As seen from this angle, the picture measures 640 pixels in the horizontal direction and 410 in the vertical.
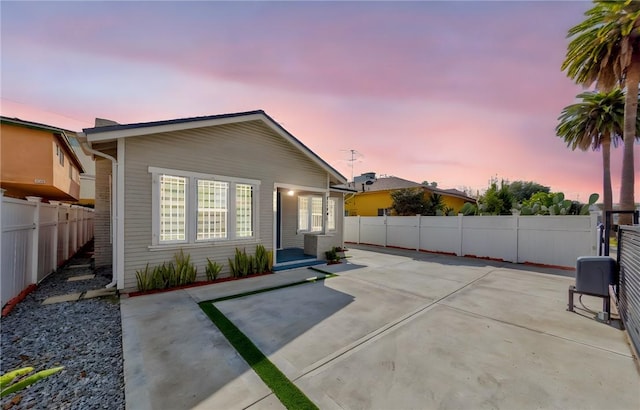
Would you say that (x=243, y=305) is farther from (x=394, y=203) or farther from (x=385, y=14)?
(x=394, y=203)

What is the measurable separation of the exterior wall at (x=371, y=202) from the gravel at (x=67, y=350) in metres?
16.9

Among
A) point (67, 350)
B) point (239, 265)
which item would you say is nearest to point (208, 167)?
point (239, 265)

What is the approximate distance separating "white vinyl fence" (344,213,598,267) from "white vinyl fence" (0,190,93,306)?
45.7 feet

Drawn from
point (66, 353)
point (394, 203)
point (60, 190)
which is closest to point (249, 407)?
point (66, 353)

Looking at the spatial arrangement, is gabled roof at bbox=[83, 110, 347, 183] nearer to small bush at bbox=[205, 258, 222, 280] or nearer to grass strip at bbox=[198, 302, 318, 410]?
small bush at bbox=[205, 258, 222, 280]

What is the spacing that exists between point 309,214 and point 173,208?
630 cm

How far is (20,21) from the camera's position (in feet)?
17.8

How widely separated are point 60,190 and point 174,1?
7991mm

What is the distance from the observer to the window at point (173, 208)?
21.2 feet

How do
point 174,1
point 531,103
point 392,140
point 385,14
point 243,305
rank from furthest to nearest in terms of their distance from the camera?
1. point 392,140
2. point 531,103
3. point 385,14
4. point 174,1
5. point 243,305

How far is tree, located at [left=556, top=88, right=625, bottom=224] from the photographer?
14.4 metres

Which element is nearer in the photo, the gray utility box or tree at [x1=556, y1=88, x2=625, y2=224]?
the gray utility box

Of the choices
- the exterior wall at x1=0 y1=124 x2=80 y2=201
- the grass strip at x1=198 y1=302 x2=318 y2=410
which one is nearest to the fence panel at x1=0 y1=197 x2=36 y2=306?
the exterior wall at x1=0 y1=124 x2=80 y2=201

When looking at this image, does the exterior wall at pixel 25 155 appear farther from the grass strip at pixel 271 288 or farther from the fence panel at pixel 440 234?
the fence panel at pixel 440 234
